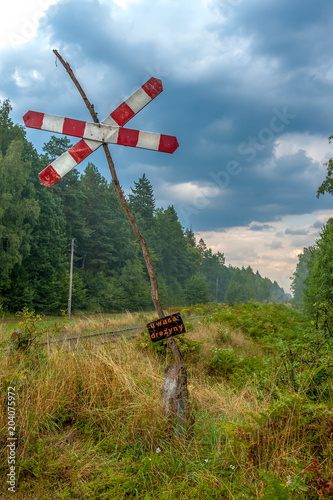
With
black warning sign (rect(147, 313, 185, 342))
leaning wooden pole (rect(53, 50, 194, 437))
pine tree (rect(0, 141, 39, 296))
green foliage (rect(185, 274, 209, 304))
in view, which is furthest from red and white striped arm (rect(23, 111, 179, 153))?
green foliage (rect(185, 274, 209, 304))

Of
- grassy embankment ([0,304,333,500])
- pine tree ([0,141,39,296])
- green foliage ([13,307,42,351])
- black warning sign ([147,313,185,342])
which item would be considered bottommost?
grassy embankment ([0,304,333,500])

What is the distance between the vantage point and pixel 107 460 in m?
3.26

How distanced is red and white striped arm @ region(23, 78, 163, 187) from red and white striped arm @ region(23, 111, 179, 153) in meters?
0.06

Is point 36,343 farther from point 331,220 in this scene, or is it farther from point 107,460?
point 331,220

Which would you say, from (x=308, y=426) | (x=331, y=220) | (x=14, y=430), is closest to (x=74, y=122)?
(x=14, y=430)

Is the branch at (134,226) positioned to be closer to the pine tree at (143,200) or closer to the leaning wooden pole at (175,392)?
the leaning wooden pole at (175,392)

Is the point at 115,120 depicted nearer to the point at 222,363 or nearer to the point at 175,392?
the point at 175,392

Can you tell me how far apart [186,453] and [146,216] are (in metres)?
54.7

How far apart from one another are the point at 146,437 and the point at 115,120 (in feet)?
10.3

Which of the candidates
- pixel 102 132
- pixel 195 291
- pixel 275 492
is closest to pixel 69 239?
pixel 195 291

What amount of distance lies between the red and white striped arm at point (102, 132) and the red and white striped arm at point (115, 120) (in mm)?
61

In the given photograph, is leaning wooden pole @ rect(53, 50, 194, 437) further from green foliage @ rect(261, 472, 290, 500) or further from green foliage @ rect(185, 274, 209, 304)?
green foliage @ rect(185, 274, 209, 304)

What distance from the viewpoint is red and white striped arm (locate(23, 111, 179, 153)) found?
3.67 m

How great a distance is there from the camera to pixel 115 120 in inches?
149
